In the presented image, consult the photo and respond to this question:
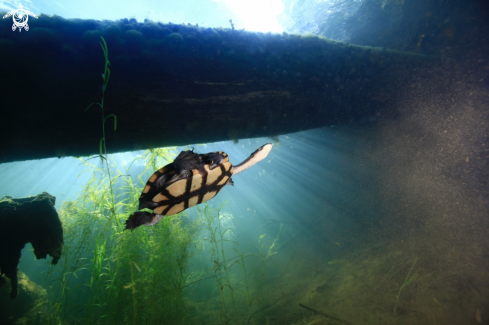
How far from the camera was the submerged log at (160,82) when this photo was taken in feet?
6.45

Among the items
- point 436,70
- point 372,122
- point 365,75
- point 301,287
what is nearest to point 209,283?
point 301,287

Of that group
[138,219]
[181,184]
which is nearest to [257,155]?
[181,184]

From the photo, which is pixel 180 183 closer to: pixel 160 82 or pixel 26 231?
pixel 160 82

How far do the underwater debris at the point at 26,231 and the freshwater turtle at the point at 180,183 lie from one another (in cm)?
251

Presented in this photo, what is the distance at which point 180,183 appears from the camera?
206 cm

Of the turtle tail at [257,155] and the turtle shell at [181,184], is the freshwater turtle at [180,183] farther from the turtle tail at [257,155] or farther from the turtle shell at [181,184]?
the turtle tail at [257,155]

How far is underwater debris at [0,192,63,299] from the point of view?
3.11m

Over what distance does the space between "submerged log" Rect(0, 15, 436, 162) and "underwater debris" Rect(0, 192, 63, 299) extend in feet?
5.66

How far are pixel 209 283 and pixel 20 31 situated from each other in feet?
37.6

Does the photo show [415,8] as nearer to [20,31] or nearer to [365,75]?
[365,75]

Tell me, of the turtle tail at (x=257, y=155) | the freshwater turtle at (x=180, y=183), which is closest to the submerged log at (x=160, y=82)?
the turtle tail at (x=257, y=155)

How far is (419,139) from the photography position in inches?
181

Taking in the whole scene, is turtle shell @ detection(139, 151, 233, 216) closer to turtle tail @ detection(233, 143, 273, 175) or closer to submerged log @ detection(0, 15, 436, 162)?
turtle tail @ detection(233, 143, 273, 175)

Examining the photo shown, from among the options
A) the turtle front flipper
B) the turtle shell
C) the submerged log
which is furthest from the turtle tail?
the turtle front flipper
